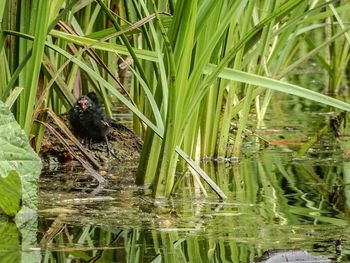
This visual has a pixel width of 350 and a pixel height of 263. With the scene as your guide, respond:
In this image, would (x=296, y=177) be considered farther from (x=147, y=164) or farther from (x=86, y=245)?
(x=86, y=245)

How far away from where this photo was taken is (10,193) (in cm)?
364

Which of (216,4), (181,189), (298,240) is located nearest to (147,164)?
(181,189)

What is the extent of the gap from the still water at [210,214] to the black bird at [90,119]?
1.02 ft

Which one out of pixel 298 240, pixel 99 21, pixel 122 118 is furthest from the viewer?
pixel 122 118

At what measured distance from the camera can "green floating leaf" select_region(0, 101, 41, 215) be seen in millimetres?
3602

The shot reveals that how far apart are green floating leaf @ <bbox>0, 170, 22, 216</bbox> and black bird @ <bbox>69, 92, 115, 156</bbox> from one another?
171cm

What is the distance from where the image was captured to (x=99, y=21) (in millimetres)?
6145

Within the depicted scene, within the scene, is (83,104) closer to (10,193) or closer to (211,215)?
(211,215)

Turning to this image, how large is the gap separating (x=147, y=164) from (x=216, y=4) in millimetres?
817

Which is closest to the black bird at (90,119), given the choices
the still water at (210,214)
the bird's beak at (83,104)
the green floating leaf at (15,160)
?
the bird's beak at (83,104)

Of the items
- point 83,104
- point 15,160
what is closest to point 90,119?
point 83,104

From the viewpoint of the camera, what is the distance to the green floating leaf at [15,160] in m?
3.60

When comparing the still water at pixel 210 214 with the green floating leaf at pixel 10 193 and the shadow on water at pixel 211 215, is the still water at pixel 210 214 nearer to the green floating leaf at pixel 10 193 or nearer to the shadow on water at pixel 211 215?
the shadow on water at pixel 211 215

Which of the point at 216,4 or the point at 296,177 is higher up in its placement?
the point at 216,4
